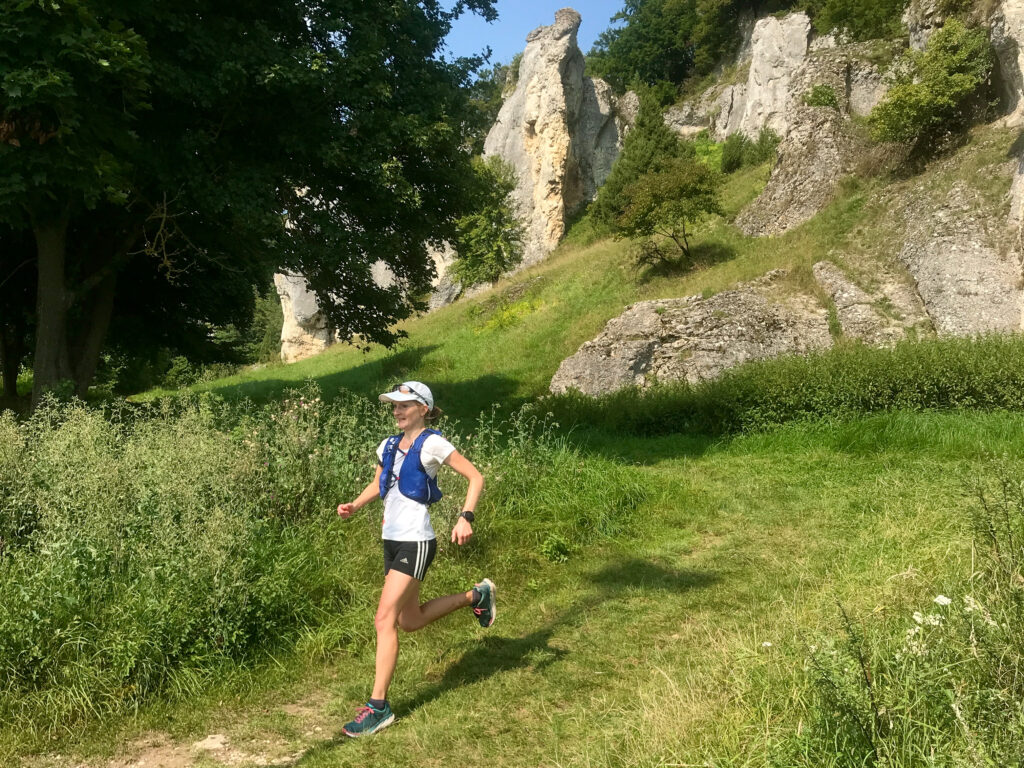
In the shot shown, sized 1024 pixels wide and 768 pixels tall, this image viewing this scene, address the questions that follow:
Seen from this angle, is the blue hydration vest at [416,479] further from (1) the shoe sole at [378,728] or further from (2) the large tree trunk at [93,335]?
(2) the large tree trunk at [93,335]

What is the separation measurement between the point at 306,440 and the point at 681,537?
3905 mm

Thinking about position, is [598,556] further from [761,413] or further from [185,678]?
[761,413]

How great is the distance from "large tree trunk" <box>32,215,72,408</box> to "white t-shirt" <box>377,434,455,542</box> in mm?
8905

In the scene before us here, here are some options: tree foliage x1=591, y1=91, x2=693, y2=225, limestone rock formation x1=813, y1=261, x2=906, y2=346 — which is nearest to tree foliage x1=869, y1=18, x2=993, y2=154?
limestone rock formation x1=813, y1=261, x2=906, y2=346

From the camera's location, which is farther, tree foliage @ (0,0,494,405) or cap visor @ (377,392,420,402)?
tree foliage @ (0,0,494,405)

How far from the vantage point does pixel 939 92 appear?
19703 millimetres

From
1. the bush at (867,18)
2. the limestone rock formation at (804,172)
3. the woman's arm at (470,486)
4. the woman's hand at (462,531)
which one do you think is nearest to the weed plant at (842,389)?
the woman's arm at (470,486)

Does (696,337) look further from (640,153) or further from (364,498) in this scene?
(640,153)

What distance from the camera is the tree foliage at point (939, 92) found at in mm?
19453

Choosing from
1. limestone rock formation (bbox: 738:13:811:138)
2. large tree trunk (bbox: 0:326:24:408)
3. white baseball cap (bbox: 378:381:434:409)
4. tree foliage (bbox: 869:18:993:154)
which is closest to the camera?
white baseball cap (bbox: 378:381:434:409)

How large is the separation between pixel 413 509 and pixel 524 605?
2182mm

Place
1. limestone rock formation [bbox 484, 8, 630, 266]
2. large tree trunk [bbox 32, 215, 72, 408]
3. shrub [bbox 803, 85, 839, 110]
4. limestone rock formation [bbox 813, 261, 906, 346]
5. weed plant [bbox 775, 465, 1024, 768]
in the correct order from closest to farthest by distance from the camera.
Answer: weed plant [bbox 775, 465, 1024, 768], large tree trunk [bbox 32, 215, 72, 408], limestone rock formation [bbox 813, 261, 906, 346], shrub [bbox 803, 85, 839, 110], limestone rock formation [bbox 484, 8, 630, 266]

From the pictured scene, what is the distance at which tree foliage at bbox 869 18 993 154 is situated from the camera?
19453 millimetres

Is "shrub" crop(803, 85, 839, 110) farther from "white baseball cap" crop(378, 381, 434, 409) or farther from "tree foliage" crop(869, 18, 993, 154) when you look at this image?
"white baseball cap" crop(378, 381, 434, 409)
